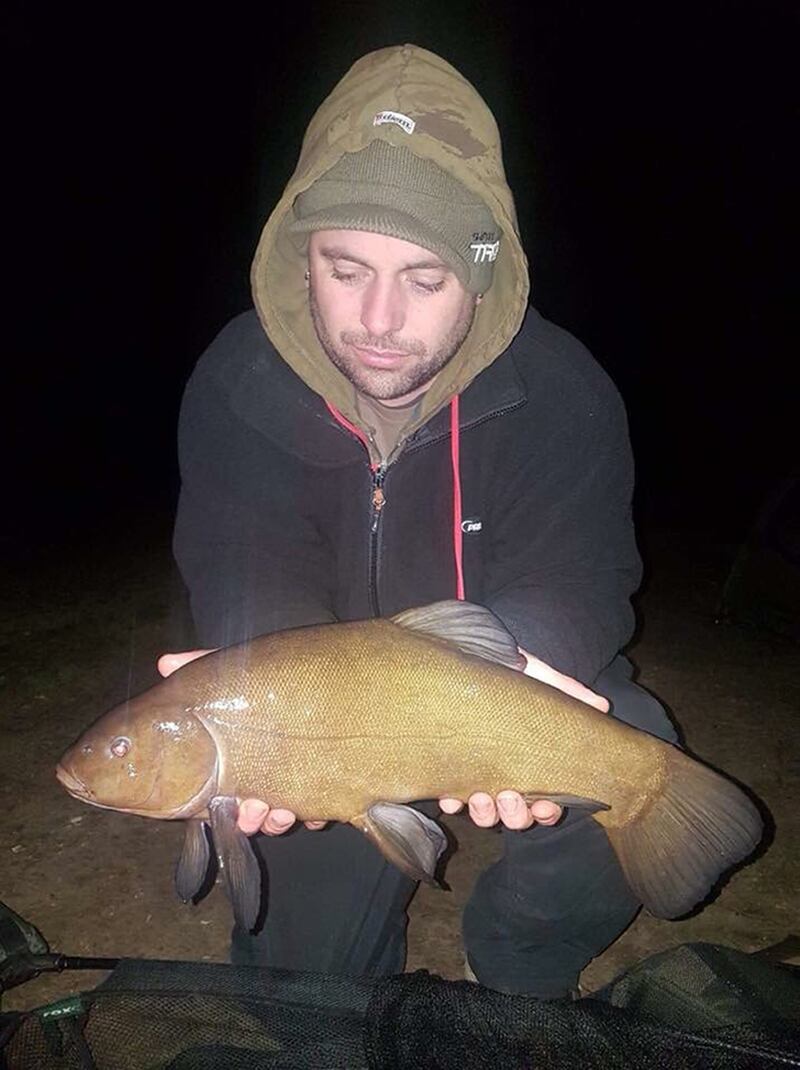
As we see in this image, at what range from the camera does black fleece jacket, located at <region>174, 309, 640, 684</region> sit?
242 centimetres

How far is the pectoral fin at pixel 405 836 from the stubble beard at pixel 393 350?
104 centimetres

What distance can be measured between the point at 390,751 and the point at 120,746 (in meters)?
0.57

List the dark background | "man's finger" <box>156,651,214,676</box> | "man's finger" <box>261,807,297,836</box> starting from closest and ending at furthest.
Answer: "man's finger" <box>261,807,297,836</box>
"man's finger" <box>156,651,214,676</box>
the dark background

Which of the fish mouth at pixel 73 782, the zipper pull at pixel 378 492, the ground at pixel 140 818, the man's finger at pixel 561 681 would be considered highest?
the zipper pull at pixel 378 492

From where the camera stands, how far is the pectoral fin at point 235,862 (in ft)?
6.32

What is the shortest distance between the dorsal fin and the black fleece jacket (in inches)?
16.3

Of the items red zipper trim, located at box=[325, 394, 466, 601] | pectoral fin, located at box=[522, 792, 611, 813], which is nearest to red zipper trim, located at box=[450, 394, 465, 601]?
red zipper trim, located at box=[325, 394, 466, 601]

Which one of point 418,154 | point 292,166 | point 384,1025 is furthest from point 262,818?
point 292,166

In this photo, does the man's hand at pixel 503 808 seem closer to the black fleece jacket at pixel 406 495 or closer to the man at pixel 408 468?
the man at pixel 408 468

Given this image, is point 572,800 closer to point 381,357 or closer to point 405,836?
point 405,836

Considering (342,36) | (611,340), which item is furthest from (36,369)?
(342,36)

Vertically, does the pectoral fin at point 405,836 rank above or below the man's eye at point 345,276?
below

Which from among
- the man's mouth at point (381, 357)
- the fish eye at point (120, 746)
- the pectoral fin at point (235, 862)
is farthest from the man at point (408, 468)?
the fish eye at point (120, 746)

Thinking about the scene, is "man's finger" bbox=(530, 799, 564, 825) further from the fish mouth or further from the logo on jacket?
the logo on jacket
